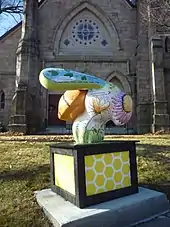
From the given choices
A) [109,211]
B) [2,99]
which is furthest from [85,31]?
[109,211]

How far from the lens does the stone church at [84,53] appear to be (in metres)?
16.6

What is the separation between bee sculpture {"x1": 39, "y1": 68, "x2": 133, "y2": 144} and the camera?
12.4ft

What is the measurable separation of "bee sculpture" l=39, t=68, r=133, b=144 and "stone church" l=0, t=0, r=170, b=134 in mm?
12535

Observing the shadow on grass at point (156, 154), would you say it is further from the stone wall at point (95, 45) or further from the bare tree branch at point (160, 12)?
the stone wall at point (95, 45)

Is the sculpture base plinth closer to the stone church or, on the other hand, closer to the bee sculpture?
the bee sculpture

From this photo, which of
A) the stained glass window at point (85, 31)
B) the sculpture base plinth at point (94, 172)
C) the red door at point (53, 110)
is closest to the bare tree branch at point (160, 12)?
the stained glass window at point (85, 31)

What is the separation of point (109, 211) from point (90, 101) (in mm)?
1681

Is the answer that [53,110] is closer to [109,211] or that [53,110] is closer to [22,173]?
[22,173]

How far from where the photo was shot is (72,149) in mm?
3533

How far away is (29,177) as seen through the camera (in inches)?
202

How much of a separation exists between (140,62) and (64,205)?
Result: 15.6 m

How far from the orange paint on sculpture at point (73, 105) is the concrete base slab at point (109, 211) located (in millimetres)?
1398

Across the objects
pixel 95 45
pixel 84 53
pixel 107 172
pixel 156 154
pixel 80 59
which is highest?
pixel 95 45

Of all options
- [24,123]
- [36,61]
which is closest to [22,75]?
[36,61]
